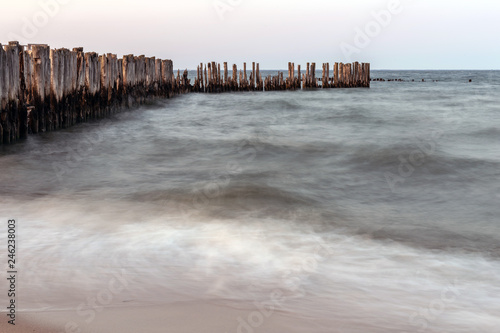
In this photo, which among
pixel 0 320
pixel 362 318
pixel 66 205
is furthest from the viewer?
pixel 66 205

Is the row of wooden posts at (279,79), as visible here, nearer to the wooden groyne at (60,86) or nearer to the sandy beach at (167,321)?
the wooden groyne at (60,86)

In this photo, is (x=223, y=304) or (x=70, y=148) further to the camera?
(x=70, y=148)

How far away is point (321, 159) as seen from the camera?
8758 mm

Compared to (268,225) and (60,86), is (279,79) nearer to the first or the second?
(60,86)

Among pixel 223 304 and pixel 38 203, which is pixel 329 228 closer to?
pixel 223 304

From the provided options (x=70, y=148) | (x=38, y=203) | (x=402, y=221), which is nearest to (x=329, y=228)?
(x=402, y=221)

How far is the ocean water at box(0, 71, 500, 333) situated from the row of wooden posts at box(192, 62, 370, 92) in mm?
16703

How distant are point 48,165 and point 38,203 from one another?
241cm

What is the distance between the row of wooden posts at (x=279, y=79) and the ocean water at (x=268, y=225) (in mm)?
16703

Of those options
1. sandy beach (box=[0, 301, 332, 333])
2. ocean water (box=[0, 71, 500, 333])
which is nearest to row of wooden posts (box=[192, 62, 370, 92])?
ocean water (box=[0, 71, 500, 333])

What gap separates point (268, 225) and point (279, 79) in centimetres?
2686

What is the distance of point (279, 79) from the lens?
102ft

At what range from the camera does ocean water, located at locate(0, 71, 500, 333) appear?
3.02 metres

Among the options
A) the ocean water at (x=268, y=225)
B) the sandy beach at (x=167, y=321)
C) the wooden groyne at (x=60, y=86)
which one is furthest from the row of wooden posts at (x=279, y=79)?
the sandy beach at (x=167, y=321)
